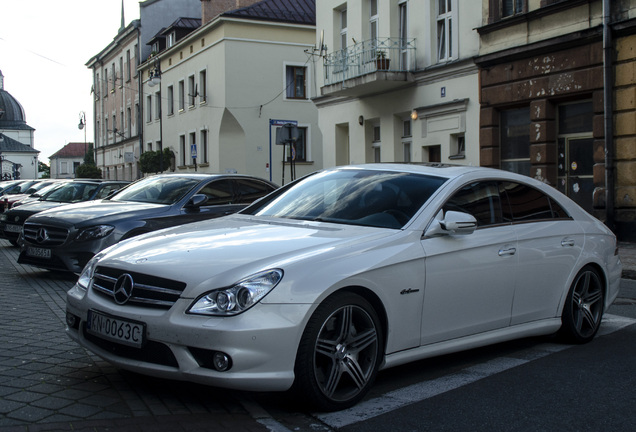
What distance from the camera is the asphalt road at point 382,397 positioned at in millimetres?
4176

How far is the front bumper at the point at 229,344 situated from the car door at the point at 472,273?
1167 millimetres

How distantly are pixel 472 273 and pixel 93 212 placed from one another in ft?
21.2

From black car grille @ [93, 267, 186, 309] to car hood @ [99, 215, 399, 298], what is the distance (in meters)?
0.04

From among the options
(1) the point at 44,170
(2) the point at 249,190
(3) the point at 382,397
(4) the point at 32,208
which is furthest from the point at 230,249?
(1) the point at 44,170

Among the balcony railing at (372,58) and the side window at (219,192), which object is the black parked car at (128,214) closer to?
the side window at (219,192)

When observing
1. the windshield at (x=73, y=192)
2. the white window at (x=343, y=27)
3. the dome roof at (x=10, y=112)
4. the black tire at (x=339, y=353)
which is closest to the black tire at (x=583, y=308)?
the black tire at (x=339, y=353)

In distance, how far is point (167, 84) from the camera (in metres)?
47.6

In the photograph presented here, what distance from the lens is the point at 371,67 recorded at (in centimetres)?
2381

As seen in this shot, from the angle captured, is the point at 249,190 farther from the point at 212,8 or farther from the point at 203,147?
the point at 212,8

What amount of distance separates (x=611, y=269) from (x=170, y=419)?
14.2 ft

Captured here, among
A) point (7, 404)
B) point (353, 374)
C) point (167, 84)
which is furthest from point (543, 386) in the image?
point (167, 84)

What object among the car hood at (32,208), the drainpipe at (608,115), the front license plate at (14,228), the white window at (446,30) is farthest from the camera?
the white window at (446,30)

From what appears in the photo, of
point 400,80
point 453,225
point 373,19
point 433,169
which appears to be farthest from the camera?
point 373,19

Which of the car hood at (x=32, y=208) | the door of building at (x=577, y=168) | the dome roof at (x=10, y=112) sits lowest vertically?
the car hood at (x=32, y=208)
